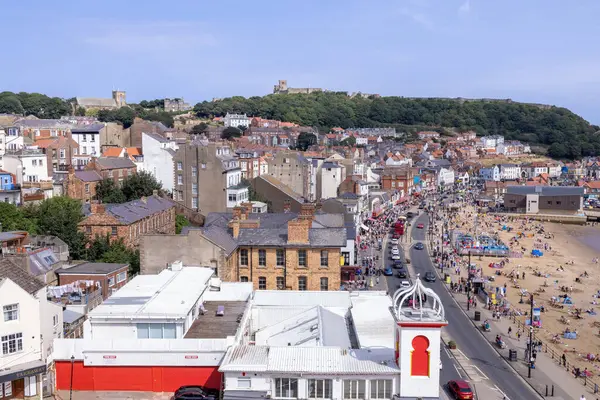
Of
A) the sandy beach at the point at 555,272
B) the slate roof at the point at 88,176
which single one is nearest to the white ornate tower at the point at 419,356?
the sandy beach at the point at 555,272

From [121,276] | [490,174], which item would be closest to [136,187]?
[121,276]

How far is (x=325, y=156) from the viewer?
100 m

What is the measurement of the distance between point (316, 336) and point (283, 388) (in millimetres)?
4782

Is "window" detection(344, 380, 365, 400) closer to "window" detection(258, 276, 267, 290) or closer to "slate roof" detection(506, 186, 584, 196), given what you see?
"window" detection(258, 276, 267, 290)

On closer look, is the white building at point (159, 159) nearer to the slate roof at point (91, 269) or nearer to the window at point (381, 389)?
the slate roof at point (91, 269)

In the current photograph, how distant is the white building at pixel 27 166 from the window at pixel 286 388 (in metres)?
45.3

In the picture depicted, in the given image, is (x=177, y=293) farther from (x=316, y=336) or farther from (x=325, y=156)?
(x=325, y=156)

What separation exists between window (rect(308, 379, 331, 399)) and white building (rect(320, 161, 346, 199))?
7072 cm

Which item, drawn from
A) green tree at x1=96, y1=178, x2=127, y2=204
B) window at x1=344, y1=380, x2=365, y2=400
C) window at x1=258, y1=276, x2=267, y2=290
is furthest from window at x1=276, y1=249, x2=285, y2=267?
green tree at x1=96, y1=178, x2=127, y2=204

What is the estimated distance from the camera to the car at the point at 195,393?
766 inches

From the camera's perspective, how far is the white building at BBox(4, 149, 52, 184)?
56625mm

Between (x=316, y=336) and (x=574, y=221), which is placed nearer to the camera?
(x=316, y=336)

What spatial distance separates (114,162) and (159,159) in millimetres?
5346

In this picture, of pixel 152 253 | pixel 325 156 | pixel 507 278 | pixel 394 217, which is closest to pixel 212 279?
pixel 152 253
